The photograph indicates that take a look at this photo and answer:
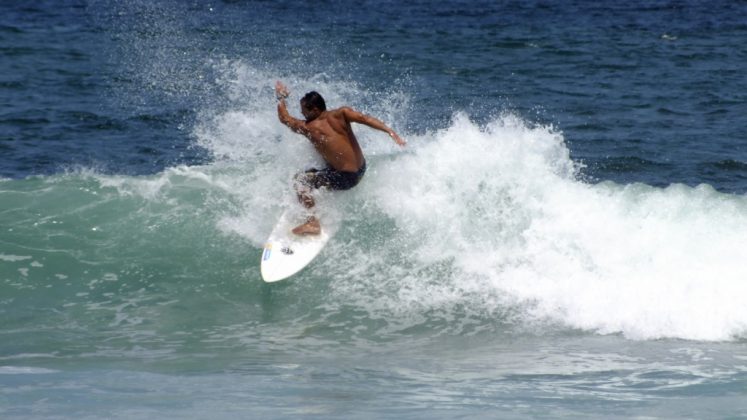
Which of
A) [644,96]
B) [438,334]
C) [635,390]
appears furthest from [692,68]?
[635,390]

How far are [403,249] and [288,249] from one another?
111 cm

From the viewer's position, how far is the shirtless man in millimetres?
9859

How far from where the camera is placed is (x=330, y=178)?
33.7 ft

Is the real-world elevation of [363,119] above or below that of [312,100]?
below

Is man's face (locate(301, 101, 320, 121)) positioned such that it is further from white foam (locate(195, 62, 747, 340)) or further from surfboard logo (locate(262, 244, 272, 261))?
surfboard logo (locate(262, 244, 272, 261))

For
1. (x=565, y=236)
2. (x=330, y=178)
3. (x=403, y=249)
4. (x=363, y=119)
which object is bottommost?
(x=403, y=249)

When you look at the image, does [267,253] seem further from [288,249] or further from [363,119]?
[363,119]

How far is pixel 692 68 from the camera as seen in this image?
2114 centimetres

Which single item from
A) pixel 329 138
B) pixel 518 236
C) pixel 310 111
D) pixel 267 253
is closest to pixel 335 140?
pixel 329 138

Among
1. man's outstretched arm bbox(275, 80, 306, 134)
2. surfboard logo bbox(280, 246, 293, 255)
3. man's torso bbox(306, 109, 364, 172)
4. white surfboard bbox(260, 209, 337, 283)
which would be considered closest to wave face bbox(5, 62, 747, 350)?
white surfboard bbox(260, 209, 337, 283)

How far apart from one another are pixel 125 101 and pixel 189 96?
1078mm

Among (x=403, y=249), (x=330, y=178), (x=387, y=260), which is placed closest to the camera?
(x=330, y=178)

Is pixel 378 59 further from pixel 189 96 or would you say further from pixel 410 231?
pixel 410 231

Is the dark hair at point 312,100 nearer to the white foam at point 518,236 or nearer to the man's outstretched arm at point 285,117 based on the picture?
the man's outstretched arm at point 285,117
